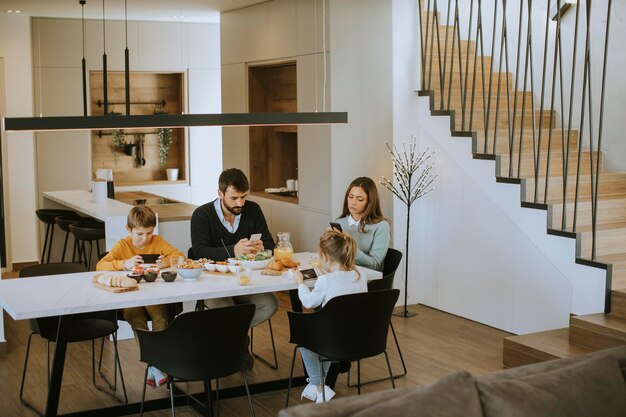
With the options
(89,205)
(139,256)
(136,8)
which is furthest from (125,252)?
(136,8)

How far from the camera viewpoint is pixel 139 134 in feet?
33.2

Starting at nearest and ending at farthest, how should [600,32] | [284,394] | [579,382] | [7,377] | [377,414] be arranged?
[377,414] → [579,382] → [284,394] → [7,377] → [600,32]

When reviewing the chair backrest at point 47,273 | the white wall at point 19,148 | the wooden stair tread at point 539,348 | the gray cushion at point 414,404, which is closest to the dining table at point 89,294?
the chair backrest at point 47,273

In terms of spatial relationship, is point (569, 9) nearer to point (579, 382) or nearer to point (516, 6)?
point (516, 6)

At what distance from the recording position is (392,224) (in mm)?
7031

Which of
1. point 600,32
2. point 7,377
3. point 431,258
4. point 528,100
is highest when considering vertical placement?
point 600,32

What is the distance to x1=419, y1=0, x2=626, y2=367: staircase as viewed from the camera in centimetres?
531

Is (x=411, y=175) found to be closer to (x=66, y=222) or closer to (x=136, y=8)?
(x=66, y=222)

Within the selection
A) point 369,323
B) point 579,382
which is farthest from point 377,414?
point 369,323

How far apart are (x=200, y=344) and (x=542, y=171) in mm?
3481

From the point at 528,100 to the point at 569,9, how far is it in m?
0.82

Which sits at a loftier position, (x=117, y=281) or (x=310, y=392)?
(x=117, y=281)

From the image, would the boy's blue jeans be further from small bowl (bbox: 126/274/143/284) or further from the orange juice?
small bowl (bbox: 126/274/143/284)

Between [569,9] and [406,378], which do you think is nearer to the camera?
[406,378]
